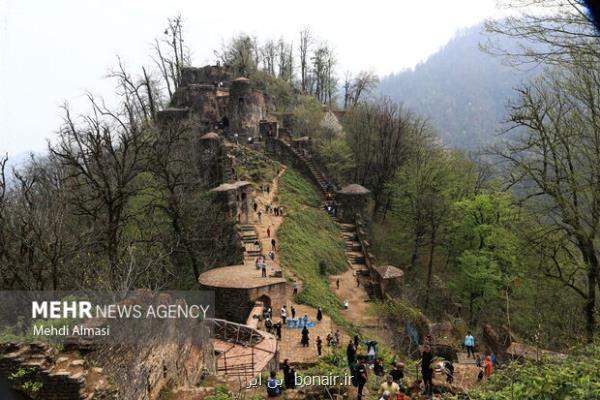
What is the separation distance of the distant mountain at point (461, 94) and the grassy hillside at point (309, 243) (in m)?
71.4

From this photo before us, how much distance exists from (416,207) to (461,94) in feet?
444

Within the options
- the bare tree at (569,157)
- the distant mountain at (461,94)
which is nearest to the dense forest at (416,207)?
the bare tree at (569,157)

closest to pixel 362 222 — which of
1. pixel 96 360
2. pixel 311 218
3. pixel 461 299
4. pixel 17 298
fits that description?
pixel 311 218

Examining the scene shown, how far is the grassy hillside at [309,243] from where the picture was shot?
2084cm

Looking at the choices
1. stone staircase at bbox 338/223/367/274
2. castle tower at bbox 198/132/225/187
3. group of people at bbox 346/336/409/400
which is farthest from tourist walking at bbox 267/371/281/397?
castle tower at bbox 198/132/225/187

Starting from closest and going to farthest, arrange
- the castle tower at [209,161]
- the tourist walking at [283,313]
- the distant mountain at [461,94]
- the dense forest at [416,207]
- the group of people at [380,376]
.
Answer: the group of people at [380,376] < the dense forest at [416,207] < the tourist walking at [283,313] < the castle tower at [209,161] < the distant mountain at [461,94]

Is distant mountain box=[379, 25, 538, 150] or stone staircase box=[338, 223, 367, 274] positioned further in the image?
distant mountain box=[379, 25, 538, 150]

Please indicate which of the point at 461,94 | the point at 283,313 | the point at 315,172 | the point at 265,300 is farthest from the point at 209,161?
the point at 461,94

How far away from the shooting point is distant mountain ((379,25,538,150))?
11803 centimetres

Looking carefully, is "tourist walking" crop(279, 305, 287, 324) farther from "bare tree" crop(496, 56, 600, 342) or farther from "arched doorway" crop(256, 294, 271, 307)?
"bare tree" crop(496, 56, 600, 342)

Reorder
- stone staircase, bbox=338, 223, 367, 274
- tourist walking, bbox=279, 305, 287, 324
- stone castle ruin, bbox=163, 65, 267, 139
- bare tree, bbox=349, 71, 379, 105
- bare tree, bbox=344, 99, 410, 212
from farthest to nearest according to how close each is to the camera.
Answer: bare tree, bbox=349, 71, 379, 105 < stone castle ruin, bbox=163, 65, 267, 139 < bare tree, bbox=344, 99, 410, 212 < stone staircase, bbox=338, 223, 367, 274 < tourist walking, bbox=279, 305, 287, 324

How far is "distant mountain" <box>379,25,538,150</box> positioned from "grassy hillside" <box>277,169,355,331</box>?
7144 centimetres

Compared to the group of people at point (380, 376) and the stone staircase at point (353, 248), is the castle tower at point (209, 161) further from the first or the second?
the group of people at point (380, 376)

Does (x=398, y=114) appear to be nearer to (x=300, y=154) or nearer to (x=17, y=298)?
(x=300, y=154)
